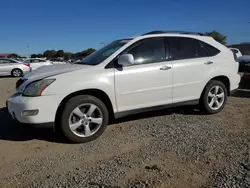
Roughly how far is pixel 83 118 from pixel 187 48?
2.44m

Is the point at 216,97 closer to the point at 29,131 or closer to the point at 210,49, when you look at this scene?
the point at 210,49

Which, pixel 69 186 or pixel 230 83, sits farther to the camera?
pixel 230 83

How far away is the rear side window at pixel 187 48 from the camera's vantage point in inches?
186

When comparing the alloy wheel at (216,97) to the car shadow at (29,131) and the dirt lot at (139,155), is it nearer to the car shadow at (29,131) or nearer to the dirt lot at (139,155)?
the dirt lot at (139,155)

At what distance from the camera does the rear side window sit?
472 centimetres

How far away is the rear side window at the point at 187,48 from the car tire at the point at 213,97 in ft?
2.05

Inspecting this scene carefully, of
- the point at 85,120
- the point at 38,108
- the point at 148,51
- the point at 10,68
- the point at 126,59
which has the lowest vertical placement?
the point at 85,120

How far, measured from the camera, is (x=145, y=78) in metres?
4.29

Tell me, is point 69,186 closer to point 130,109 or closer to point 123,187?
point 123,187

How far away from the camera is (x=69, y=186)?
2688mm

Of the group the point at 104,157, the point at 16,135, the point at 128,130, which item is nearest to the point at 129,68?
the point at 128,130

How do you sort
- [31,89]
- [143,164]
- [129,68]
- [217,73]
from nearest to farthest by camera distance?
[143,164] < [31,89] < [129,68] < [217,73]

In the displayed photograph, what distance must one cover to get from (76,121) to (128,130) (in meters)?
1.00

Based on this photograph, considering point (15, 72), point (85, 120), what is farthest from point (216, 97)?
point (15, 72)
